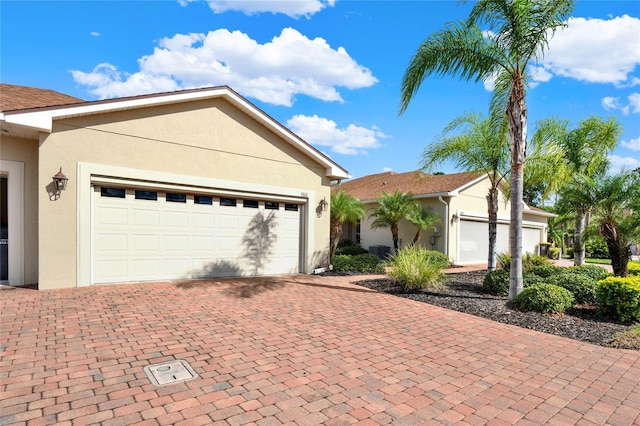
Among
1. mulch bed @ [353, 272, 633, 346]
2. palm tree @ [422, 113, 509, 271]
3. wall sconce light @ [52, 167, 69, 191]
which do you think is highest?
palm tree @ [422, 113, 509, 271]

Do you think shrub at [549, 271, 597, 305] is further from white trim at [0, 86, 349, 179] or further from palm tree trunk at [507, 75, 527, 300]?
white trim at [0, 86, 349, 179]

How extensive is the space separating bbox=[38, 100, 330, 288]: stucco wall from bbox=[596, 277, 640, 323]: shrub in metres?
7.76

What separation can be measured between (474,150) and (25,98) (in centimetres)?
1347

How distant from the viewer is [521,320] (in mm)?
6801

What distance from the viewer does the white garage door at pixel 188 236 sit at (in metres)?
8.38

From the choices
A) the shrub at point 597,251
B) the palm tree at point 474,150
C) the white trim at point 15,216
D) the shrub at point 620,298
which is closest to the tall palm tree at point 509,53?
the shrub at point 620,298

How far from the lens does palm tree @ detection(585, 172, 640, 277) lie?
31.1ft

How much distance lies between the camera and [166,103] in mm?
9016

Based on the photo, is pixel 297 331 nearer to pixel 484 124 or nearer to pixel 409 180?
pixel 484 124

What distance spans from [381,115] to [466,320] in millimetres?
7336

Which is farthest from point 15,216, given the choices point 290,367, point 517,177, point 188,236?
point 517,177

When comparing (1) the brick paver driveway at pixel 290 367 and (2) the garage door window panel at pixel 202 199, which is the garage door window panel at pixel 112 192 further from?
(1) the brick paver driveway at pixel 290 367

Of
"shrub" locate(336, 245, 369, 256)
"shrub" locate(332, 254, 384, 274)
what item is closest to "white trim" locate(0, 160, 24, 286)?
"shrub" locate(332, 254, 384, 274)

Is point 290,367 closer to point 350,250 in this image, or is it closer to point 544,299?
point 544,299
